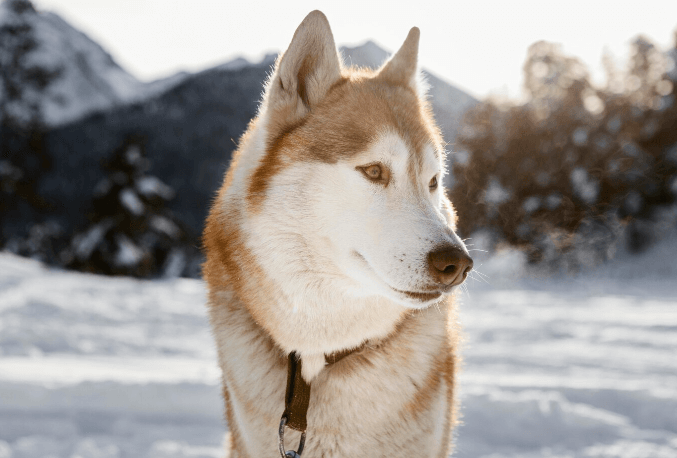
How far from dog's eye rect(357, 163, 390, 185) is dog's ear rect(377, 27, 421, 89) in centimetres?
61

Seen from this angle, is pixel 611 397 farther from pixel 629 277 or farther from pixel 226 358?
pixel 629 277

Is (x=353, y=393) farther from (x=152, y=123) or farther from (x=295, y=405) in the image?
(x=152, y=123)

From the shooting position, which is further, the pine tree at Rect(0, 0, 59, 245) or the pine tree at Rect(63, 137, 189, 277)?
the pine tree at Rect(0, 0, 59, 245)

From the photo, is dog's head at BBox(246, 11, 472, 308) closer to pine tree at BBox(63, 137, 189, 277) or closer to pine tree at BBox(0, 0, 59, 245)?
pine tree at BBox(63, 137, 189, 277)

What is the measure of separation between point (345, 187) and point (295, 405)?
79cm

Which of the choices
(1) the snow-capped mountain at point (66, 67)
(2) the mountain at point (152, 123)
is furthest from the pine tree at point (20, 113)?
(2) the mountain at point (152, 123)

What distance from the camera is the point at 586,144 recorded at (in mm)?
17312

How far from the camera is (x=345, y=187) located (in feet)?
5.79

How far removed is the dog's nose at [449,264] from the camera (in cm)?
156

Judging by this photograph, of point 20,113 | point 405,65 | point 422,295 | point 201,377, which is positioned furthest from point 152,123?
point 422,295

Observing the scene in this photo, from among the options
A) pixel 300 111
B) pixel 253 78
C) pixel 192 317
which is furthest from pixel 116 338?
pixel 253 78

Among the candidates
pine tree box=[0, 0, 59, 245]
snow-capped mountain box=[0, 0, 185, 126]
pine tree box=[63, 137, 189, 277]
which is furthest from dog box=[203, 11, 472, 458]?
snow-capped mountain box=[0, 0, 185, 126]

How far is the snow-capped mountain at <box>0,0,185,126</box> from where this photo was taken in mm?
17359

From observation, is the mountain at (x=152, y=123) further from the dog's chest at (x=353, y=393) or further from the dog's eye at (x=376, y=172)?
the dog's eye at (x=376, y=172)
